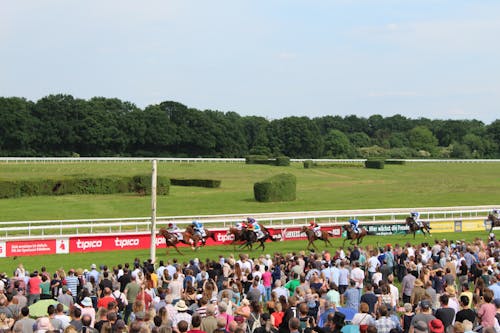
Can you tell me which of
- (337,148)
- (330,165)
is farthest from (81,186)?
(337,148)

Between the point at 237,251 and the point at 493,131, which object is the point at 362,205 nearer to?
the point at 237,251

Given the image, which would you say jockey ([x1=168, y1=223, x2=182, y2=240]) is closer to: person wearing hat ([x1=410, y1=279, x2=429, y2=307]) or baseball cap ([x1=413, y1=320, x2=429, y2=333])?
person wearing hat ([x1=410, y1=279, x2=429, y2=307])

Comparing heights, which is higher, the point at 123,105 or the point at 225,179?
the point at 123,105

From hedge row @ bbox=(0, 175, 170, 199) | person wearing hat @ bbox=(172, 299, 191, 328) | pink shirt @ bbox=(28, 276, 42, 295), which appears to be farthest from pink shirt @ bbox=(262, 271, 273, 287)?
hedge row @ bbox=(0, 175, 170, 199)

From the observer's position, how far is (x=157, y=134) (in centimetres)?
8238

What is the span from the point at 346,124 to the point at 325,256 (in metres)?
116

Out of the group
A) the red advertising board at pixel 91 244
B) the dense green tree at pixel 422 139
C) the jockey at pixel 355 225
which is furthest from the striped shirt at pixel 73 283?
the dense green tree at pixel 422 139

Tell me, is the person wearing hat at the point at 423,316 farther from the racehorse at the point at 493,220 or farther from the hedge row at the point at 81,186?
the hedge row at the point at 81,186

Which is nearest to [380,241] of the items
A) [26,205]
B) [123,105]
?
[26,205]

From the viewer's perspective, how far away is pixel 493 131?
9869 cm

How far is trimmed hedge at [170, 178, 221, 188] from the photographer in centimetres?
4550

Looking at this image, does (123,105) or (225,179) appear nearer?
(225,179)

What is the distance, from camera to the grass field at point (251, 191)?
33.6 meters

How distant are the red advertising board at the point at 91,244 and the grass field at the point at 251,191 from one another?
668 centimetres
